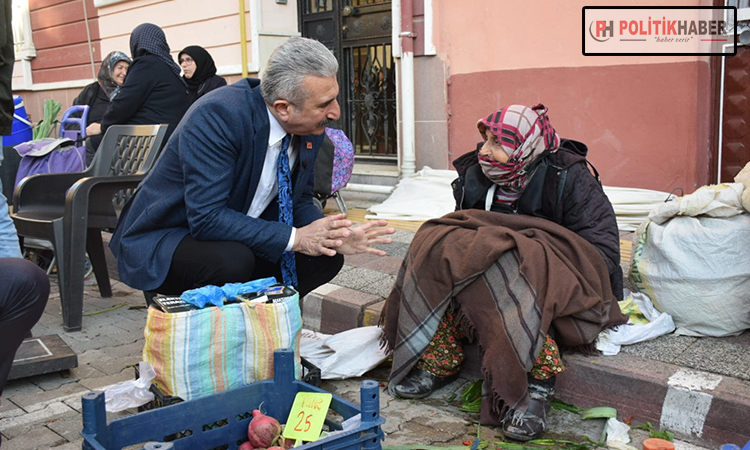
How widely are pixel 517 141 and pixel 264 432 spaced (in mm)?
1520

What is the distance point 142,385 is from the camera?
103 inches

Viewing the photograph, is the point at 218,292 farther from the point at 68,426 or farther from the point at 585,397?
the point at 585,397

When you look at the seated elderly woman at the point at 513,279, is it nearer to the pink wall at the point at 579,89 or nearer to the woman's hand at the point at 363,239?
the woman's hand at the point at 363,239

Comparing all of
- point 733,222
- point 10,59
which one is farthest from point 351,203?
point 733,222

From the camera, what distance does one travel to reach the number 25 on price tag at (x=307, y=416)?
2.31 meters

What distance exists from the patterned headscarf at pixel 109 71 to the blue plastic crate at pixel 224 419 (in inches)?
197

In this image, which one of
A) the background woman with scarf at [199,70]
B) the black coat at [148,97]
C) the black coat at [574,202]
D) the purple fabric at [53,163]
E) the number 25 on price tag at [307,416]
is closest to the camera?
the number 25 on price tag at [307,416]

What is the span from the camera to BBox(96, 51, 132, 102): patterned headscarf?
6.78m

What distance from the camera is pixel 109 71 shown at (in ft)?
22.4

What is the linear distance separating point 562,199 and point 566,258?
1.04 ft

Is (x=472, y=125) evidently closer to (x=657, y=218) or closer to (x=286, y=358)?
(x=657, y=218)

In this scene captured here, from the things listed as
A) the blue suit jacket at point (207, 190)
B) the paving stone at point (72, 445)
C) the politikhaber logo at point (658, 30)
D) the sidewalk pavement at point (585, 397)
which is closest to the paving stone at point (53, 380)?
the sidewalk pavement at point (585, 397)

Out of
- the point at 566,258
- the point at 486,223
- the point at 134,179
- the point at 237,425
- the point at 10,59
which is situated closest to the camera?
the point at 237,425

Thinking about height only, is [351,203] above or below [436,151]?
below
